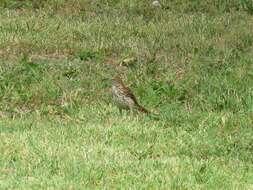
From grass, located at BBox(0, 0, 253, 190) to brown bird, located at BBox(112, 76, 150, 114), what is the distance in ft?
0.62

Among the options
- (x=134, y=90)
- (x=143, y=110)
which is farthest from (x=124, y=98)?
(x=134, y=90)

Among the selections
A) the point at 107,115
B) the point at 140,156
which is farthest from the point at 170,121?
the point at 140,156

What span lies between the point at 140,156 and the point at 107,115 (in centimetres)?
192

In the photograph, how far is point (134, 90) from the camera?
12.0 metres

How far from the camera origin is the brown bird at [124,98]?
10.9 m

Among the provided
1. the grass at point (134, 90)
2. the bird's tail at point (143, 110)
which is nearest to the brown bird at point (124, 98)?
the bird's tail at point (143, 110)

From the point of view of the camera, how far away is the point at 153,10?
58.7ft

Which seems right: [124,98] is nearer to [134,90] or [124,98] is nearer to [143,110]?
[143,110]

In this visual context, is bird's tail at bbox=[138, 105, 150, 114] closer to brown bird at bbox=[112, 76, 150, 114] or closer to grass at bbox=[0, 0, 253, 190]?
brown bird at bbox=[112, 76, 150, 114]

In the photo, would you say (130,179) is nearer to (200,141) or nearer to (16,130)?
(200,141)

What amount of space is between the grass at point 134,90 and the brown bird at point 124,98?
0.19m

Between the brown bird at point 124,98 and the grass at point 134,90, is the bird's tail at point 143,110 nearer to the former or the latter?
the brown bird at point 124,98

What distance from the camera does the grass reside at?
27.0 ft

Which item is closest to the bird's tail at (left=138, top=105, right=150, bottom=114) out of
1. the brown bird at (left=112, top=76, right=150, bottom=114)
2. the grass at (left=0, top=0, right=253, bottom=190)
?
the brown bird at (left=112, top=76, right=150, bottom=114)
